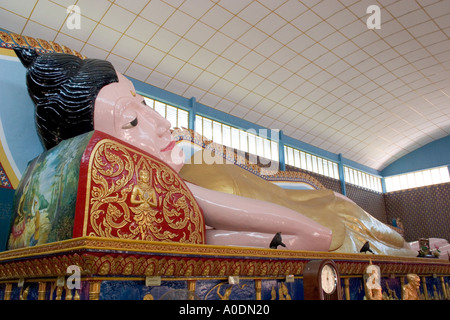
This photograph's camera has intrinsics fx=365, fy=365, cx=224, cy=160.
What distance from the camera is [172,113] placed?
913 centimetres

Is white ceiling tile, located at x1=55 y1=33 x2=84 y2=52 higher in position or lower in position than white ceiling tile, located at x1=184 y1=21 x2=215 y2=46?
lower

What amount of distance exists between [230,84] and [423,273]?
7162mm

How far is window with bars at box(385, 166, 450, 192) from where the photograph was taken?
606 inches

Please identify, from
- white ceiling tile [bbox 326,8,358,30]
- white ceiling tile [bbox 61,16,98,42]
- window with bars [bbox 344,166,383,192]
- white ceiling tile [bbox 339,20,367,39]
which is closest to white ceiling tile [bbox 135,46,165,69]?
white ceiling tile [bbox 61,16,98,42]

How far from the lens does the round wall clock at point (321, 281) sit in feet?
6.07

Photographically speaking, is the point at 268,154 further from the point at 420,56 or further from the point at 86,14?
the point at 86,14

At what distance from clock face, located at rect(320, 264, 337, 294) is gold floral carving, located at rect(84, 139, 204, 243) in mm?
768

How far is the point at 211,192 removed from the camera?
2.62 m

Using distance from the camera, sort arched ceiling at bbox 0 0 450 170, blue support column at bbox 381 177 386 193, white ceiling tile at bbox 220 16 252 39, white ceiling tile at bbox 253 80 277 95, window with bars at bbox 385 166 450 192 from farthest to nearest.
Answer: blue support column at bbox 381 177 386 193, window with bars at bbox 385 166 450 192, white ceiling tile at bbox 253 80 277 95, white ceiling tile at bbox 220 16 252 39, arched ceiling at bbox 0 0 450 170

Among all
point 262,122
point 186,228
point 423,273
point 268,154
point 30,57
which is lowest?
point 423,273

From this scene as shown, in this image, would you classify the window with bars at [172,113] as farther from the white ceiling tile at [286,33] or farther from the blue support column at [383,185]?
the blue support column at [383,185]

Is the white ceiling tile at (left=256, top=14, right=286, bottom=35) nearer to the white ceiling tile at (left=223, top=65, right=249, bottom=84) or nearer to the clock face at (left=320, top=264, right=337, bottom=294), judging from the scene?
the white ceiling tile at (left=223, top=65, right=249, bottom=84)

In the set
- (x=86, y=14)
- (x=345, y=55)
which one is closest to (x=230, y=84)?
(x=345, y=55)

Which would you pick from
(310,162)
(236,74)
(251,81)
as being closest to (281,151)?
(310,162)
